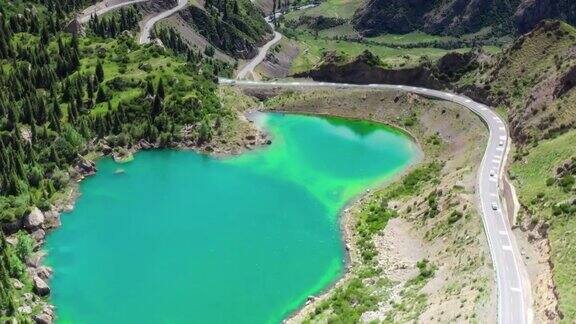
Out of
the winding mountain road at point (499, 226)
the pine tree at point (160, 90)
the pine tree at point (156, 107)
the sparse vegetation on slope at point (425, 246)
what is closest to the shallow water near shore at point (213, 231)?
the sparse vegetation on slope at point (425, 246)

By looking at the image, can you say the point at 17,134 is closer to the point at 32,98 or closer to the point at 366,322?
the point at 32,98

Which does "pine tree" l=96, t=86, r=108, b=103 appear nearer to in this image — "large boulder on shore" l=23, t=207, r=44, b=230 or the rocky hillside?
"large boulder on shore" l=23, t=207, r=44, b=230

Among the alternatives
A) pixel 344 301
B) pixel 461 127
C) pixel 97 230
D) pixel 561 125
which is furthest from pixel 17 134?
pixel 561 125

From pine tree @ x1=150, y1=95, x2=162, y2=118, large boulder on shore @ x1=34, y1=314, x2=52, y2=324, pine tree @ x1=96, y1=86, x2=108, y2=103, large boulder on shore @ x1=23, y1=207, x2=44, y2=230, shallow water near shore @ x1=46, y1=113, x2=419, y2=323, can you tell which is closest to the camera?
large boulder on shore @ x1=34, y1=314, x2=52, y2=324

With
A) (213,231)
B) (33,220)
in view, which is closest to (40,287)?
(33,220)

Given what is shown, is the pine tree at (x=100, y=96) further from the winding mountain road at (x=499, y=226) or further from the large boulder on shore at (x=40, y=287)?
the winding mountain road at (x=499, y=226)

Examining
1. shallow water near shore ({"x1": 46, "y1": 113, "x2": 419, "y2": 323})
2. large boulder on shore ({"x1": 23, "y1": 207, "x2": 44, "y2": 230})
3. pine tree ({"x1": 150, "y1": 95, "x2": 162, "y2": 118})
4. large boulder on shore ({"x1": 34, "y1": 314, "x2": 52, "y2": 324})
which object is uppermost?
pine tree ({"x1": 150, "y1": 95, "x2": 162, "y2": 118})

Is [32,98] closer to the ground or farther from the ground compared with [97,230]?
farther from the ground

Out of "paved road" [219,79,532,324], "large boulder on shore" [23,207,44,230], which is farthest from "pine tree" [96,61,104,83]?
"paved road" [219,79,532,324]
